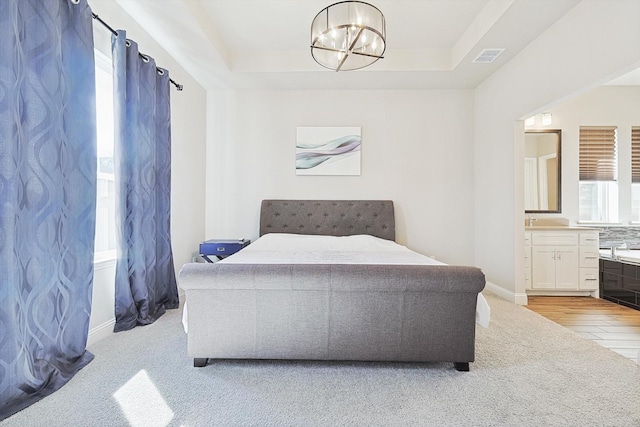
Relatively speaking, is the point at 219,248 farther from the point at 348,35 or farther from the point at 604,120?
the point at 604,120

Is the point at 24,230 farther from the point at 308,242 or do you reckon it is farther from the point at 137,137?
the point at 308,242

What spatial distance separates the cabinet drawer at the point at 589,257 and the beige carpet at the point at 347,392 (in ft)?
6.41

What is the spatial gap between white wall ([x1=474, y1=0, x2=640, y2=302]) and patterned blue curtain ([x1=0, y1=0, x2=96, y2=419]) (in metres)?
3.55

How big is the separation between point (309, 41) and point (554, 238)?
3.64 meters

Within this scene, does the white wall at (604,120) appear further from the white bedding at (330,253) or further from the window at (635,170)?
the white bedding at (330,253)

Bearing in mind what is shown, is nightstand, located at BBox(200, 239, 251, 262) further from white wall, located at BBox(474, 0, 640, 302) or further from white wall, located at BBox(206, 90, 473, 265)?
white wall, located at BBox(474, 0, 640, 302)

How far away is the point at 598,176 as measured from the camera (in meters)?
4.53

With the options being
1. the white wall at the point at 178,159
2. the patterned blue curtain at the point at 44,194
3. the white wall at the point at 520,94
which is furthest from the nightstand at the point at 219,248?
the white wall at the point at 520,94

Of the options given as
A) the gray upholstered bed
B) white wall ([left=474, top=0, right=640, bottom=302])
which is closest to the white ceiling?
white wall ([left=474, top=0, right=640, bottom=302])

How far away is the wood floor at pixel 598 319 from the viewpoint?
2.58 meters

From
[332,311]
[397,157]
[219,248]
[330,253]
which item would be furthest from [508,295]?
[219,248]

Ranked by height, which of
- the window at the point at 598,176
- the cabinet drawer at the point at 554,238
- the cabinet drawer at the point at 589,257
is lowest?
the cabinet drawer at the point at 589,257

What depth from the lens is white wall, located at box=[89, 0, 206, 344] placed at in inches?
→ 99.4

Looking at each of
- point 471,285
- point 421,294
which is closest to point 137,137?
point 421,294
